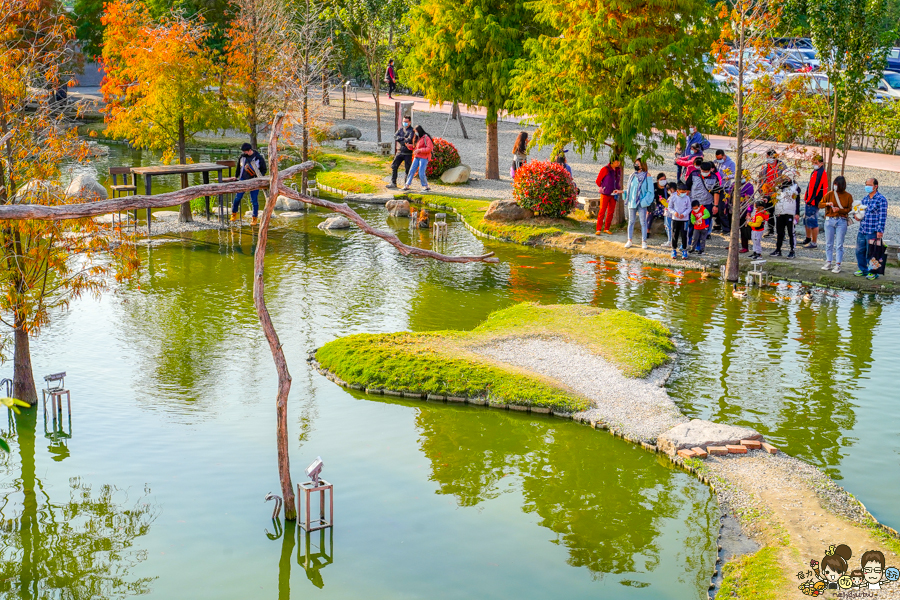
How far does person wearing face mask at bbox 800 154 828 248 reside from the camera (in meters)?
18.2

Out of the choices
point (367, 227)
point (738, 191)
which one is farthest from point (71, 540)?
point (738, 191)

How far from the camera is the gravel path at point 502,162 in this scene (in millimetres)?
24812

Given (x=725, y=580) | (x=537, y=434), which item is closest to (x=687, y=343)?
(x=537, y=434)

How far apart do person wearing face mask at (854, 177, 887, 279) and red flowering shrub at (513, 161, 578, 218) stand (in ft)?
23.7

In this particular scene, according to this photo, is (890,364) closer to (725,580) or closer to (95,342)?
(725,580)

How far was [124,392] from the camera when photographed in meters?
11.9

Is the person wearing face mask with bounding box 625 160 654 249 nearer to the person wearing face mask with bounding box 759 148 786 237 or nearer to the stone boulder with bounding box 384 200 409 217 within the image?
the person wearing face mask with bounding box 759 148 786 237

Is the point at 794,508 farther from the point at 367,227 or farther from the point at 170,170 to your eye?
the point at 170,170

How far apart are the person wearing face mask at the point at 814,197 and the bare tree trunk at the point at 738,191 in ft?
5.36

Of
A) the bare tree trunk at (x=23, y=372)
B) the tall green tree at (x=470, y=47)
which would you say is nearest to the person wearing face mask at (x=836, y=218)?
the tall green tree at (x=470, y=47)

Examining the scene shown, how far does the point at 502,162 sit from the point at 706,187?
13.6 m

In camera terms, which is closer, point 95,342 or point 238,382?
point 238,382

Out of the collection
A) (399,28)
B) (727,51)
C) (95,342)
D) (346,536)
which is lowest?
(346,536)

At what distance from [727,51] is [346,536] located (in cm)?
1169
